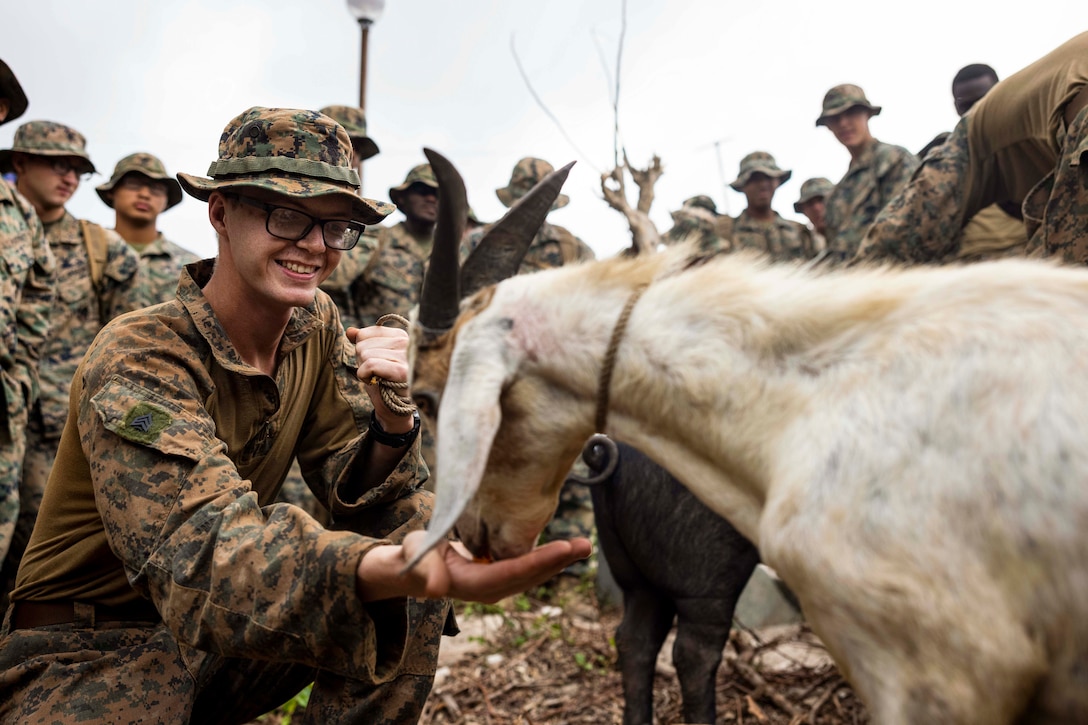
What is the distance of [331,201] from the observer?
110 inches

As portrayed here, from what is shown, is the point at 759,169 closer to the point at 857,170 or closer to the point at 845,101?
the point at 845,101

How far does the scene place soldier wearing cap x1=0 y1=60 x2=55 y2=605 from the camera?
4.50 metres

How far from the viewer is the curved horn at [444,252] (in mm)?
1844

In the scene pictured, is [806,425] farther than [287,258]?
No

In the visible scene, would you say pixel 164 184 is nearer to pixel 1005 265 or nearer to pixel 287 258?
pixel 287 258

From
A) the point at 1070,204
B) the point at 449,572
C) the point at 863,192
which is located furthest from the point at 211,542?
the point at 863,192

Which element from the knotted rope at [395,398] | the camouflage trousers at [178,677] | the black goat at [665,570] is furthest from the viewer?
the black goat at [665,570]

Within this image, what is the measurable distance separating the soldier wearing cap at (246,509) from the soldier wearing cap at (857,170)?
5.33 meters

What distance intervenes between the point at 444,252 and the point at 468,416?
0.41m

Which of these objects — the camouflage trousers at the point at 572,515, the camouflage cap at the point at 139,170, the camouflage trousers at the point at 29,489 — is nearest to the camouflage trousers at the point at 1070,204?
the camouflage trousers at the point at 572,515

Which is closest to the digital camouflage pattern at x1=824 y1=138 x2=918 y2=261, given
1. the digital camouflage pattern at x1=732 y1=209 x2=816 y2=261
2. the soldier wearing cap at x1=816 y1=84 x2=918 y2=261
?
the soldier wearing cap at x1=816 y1=84 x2=918 y2=261

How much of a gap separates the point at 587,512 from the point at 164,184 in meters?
4.76

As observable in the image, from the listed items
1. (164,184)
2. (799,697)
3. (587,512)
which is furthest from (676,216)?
(799,697)

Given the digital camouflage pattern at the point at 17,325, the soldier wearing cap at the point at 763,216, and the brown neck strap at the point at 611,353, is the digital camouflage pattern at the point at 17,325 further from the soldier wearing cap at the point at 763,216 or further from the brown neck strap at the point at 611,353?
the soldier wearing cap at the point at 763,216
